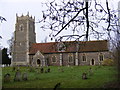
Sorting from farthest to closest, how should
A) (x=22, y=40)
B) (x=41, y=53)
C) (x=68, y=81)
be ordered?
(x=22, y=40) < (x=41, y=53) < (x=68, y=81)

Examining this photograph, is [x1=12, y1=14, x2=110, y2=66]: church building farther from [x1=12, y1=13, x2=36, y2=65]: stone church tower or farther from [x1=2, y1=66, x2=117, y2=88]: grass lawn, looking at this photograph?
[x1=2, y1=66, x2=117, y2=88]: grass lawn

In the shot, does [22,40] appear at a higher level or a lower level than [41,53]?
higher

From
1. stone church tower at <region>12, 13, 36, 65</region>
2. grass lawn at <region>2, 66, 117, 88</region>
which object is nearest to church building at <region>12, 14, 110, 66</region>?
stone church tower at <region>12, 13, 36, 65</region>

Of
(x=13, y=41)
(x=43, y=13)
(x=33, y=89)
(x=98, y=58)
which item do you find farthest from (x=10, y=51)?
(x=43, y=13)

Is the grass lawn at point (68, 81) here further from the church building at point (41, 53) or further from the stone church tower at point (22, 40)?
the stone church tower at point (22, 40)

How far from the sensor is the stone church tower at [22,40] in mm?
48406

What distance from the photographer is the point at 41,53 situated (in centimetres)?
4409

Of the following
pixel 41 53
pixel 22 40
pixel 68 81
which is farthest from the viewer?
pixel 22 40

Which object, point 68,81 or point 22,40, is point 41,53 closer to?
point 22,40

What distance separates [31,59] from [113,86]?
1481 inches

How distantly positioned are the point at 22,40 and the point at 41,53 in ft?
27.3

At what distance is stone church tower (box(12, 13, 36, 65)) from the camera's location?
48.4m

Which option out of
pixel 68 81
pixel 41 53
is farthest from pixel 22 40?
pixel 68 81

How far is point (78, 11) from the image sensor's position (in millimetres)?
4004
